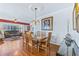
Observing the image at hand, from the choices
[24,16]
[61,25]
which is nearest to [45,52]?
[61,25]

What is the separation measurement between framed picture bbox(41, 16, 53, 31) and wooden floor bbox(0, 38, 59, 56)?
0.40 m

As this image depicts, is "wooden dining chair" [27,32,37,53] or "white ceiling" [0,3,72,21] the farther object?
"wooden dining chair" [27,32,37,53]

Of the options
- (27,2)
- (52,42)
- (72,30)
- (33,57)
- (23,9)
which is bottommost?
(33,57)

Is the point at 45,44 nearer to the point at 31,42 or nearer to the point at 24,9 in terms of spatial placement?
the point at 31,42

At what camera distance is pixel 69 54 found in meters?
1.95

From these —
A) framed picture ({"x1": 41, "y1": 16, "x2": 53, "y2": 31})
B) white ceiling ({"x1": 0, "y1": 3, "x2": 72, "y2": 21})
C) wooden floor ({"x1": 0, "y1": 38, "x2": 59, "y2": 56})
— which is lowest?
wooden floor ({"x1": 0, "y1": 38, "x2": 59, "y2": 56})

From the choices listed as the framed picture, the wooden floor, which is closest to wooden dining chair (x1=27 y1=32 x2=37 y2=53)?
the wooden floor

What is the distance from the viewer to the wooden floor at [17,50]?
78.0 inches

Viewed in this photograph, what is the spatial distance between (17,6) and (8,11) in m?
0.22

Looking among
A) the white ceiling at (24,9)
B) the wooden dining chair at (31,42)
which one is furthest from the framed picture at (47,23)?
the wooden dining chair at (31,42)

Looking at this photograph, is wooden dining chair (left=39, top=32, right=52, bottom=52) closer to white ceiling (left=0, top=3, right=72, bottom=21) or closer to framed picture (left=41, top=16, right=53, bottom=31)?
framed picture (left=41, top=16, right=53, bottom=31)

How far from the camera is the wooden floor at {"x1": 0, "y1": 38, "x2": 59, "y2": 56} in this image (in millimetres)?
1981

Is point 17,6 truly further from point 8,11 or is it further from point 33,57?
point 33,57

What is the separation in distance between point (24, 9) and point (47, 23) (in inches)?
22.4
